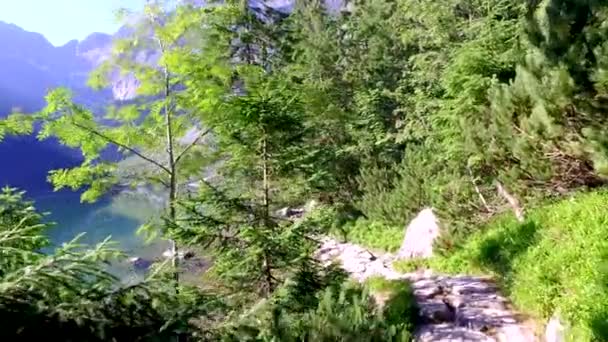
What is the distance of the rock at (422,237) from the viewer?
10.5m

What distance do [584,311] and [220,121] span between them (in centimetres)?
526

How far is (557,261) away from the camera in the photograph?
19.7ft

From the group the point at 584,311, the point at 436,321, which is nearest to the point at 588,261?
the point at 584,311

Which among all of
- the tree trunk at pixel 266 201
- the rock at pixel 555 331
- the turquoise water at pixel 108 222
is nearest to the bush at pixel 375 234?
the tree trunk at pixel 266 201

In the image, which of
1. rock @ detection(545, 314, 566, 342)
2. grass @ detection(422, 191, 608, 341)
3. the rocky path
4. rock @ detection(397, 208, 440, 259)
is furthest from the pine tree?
rock @ detection(545, 314, 566, 342)

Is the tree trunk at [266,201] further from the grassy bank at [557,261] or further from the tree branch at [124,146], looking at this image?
the tree branch at [124,146]

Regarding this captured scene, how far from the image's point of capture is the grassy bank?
4.91m

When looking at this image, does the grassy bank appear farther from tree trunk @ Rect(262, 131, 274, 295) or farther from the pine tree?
the pine tree

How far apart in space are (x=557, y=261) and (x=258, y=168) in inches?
149

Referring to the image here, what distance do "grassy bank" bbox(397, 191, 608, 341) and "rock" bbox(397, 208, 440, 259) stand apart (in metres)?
1.51

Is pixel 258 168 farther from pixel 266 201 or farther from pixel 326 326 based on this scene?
pixel 326 326

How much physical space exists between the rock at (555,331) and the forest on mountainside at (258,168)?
144 centimetres

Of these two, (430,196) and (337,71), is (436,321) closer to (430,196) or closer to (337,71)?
(430,196)

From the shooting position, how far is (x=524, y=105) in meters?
7.54
